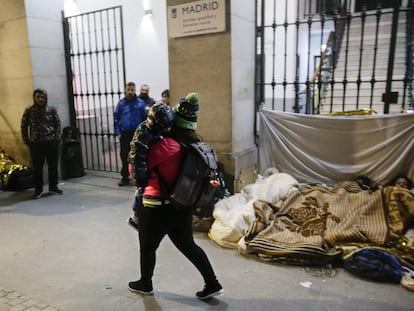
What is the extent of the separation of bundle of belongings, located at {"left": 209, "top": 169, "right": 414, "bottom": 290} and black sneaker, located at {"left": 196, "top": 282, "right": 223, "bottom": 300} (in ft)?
2.47

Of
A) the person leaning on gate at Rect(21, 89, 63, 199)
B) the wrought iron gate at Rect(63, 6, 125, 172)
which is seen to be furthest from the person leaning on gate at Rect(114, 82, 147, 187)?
the person leaning on gate at Rect(21, 89, 63, 199)

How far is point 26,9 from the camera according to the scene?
5938mm

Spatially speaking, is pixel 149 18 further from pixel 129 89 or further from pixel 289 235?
pixel 289 235

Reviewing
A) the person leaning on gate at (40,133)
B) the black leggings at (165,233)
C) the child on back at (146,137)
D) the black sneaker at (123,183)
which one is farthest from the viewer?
the black sneaker at (123,183)

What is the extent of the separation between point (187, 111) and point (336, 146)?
2553 mm

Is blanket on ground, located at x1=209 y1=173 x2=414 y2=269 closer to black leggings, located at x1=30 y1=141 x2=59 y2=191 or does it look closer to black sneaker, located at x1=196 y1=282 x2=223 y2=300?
black sneaker, located at x1=196 y1=282 x2=223 y2=300

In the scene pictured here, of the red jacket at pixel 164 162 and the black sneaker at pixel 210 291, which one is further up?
the red jacket at pixel 164 162

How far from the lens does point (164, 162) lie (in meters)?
2.46

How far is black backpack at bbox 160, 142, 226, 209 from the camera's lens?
7.86 feet

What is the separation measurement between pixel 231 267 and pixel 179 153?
131 centimetres

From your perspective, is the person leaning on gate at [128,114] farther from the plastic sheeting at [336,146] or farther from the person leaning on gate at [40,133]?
the plastic sheeting at [336,146]

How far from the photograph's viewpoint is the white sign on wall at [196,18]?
435cm

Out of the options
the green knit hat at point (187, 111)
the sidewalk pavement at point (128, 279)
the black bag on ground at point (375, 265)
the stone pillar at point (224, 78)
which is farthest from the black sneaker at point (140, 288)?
the stone pillar at point (224, 78)

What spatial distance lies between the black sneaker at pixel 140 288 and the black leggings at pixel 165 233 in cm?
11
